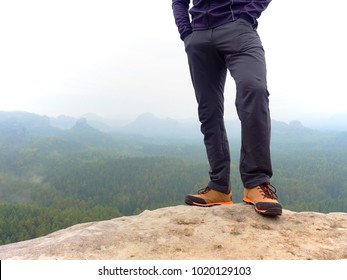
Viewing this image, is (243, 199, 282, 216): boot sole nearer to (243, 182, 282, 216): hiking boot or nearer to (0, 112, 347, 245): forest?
(243, 182, 282, 216): hiking boot

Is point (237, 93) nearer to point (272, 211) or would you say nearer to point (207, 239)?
point (272, 211)

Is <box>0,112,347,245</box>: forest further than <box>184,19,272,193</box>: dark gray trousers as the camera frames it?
Yes

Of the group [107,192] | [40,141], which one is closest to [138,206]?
[107,192]

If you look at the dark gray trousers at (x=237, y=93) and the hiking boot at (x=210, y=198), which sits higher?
the dark gray trousers at (x=237, y=93)

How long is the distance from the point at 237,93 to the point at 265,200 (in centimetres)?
110

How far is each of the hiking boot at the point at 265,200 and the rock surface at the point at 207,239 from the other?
0.10 metres

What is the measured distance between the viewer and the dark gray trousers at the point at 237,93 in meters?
2.93

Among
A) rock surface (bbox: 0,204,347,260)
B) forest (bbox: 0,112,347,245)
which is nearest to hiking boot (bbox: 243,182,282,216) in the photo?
rock surface (bbox: 0,204,347,260)

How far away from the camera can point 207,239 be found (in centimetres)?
269

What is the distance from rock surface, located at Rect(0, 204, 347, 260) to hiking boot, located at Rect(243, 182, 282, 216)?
0.10 meters

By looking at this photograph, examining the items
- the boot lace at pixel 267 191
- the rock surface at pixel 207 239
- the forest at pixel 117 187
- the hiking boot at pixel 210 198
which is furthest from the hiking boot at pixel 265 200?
the forest at pixel 117 187

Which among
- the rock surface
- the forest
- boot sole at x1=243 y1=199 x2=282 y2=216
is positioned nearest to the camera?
the rock surface

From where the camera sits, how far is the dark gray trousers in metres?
2.93

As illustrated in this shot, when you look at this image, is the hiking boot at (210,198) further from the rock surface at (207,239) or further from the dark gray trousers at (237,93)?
the rock surface at (207,239)
